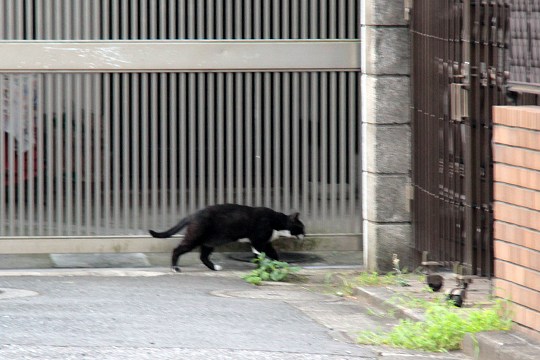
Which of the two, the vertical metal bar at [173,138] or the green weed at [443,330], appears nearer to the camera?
the green weed at [443,330]

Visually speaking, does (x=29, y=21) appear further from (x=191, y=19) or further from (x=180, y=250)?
(x=180, y=250)

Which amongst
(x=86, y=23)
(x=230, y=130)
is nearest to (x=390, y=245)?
(x=230, y=130)

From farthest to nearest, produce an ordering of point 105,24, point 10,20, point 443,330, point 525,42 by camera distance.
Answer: point 105,24 → point 10,20 → point 443,330 → point 525,42

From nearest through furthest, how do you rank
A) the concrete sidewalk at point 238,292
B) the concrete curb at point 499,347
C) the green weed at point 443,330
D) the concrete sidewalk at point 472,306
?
the concrete curb at point 499,347, the concrete sidewalk at point 472,306, the concrete sidewalk at point 238,292, the green weed at point 443,330

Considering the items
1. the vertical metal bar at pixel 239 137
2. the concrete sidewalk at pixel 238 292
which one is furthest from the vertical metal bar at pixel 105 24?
the concrete sidewalk at pixel 238 292

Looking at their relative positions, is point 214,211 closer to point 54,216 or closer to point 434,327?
point 54,216

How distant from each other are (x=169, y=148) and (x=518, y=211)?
16.5 feet

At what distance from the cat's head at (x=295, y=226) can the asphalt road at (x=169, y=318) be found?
716 mm

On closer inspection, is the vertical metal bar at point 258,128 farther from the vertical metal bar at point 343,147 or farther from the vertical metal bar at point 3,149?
the vertical metal bar at point 3,149

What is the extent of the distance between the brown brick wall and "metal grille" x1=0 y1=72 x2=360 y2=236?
4.25 metres

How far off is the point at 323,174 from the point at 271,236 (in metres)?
0.83

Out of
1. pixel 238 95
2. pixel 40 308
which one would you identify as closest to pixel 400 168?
pixel 238 95

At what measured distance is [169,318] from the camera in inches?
340

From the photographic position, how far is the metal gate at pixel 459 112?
28.4 ft
